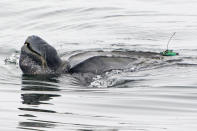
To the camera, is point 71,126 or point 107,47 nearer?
point 71,126

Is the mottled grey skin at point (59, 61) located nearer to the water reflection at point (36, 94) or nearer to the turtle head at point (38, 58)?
the turtle head at point (38, 58)

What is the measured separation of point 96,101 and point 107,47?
3382 millimetres

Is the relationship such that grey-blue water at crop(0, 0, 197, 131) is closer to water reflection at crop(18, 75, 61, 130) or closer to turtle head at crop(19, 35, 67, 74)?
water reflection at crop(18, 75, 61, 130)

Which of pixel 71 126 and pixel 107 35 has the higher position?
pixel 107 35

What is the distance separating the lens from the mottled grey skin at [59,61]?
742 centimetres

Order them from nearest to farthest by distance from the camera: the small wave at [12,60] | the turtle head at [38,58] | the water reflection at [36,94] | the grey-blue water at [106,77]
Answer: the water reflection at [36,94] < the grey-blue water at [106,77] < the turtle head at [38,58] < the small wave at [12,60]

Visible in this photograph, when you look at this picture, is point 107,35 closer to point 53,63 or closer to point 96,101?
point 53,63

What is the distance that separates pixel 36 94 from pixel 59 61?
44.9 inches

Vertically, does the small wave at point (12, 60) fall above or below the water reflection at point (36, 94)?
above

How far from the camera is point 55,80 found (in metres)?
7.39

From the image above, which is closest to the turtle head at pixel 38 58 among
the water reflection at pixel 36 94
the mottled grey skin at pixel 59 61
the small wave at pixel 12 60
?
the mottled grey skin at pixel 59 61

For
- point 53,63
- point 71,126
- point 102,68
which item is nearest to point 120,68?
point 102,68

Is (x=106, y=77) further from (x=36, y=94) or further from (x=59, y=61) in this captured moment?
(x=36, y=94)

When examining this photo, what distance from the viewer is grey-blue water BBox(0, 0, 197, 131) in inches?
211
